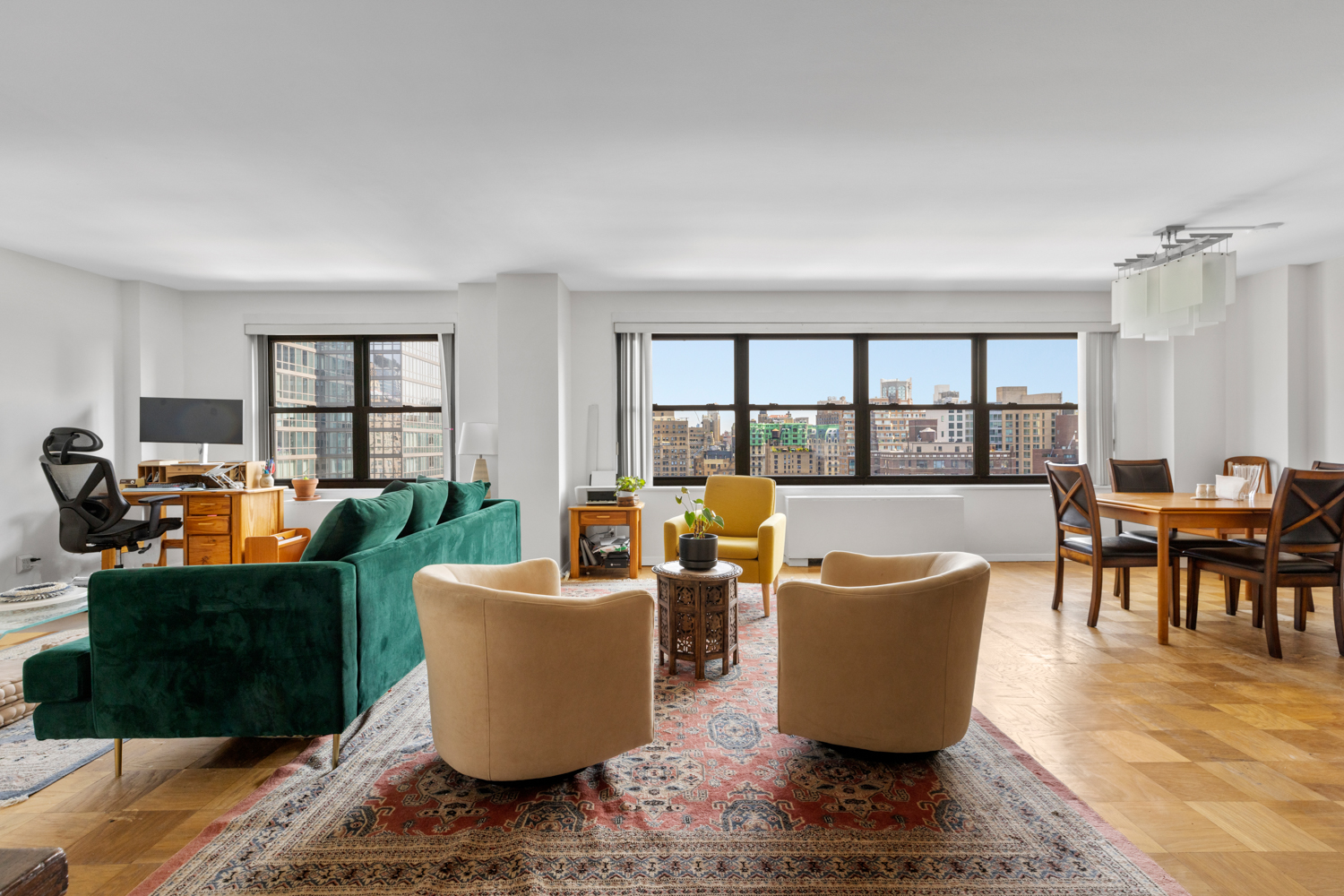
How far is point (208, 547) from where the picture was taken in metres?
5.24

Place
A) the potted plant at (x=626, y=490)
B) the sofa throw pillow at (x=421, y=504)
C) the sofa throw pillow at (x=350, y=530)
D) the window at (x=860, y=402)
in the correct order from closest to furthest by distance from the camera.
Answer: the sofa throw pillow at (x=350, y=530)
the sofa throw pillow at (x=421, y=504)
the potted plant at (x=626, y=490)
the window at (x=860, y=402)

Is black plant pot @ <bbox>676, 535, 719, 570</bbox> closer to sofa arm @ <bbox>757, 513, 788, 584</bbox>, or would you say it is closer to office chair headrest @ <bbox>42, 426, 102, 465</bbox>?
sofa arm @ <bbox>757, 513, 788, 584</bbox>

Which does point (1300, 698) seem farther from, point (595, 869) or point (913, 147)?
point (595, 869)

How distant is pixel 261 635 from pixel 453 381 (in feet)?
14.1

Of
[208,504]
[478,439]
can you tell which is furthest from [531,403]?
[208,504]

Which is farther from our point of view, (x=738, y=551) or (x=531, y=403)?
(x=531, y=403)

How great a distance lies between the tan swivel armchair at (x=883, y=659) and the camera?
7.34ft

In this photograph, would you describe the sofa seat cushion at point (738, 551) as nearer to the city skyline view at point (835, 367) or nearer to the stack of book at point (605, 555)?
the stack of book at point (605, 555)

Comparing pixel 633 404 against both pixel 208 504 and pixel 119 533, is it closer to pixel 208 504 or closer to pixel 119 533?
pixel 208 504

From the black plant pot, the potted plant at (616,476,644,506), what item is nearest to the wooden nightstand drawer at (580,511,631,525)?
the potted plant at (616,476,644,506)

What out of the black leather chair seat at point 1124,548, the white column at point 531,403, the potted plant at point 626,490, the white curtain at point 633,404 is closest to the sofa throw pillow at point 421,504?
the white column at point 531,403

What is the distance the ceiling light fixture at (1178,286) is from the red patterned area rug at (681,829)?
3022 millimetres

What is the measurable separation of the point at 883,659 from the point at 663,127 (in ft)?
7.46

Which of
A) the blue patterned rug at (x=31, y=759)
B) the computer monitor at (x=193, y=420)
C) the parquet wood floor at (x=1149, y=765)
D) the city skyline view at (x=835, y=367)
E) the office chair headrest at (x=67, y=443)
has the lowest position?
the parquet wood floor at (x=1149, y=765)
